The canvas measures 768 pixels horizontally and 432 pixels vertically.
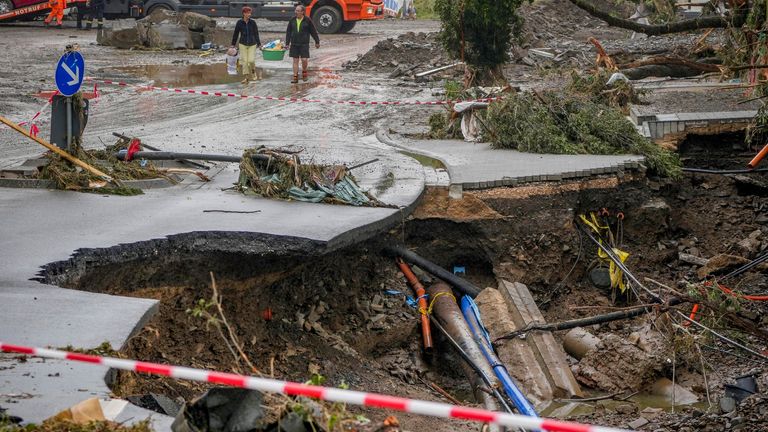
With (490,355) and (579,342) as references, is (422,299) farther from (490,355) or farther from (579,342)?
(579,342)

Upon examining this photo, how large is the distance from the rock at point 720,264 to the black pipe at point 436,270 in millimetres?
2608

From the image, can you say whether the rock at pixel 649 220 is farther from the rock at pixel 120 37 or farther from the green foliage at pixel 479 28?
the rock at pixel 120 37

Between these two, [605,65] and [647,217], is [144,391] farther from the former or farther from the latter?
[605,65]

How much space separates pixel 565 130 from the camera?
1348 centimetres

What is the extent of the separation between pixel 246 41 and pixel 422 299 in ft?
45.1

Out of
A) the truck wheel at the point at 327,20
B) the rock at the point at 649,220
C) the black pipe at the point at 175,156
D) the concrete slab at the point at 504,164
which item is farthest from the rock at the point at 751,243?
the truck wheel at the point at 327,20

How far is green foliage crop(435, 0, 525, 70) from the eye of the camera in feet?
59.0

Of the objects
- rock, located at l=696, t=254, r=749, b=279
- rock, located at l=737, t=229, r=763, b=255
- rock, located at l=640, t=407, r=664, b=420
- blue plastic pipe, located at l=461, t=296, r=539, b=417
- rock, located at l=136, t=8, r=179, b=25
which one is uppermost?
rock, located at l=136, t=8, r=179, b=25

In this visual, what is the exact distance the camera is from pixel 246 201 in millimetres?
10180

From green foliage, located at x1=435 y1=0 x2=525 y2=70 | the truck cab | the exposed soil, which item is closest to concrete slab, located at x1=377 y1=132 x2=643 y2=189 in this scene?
the exposed soil

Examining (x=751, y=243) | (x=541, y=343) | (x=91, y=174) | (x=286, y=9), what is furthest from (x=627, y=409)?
(x=286, y=9)

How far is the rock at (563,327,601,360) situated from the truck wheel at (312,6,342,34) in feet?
88.7

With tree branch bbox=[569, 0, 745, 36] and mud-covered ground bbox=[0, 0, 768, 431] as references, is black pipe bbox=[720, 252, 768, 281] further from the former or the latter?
tree branch bbox=[569, 0, 745, 36]

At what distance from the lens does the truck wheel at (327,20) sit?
35.7m
